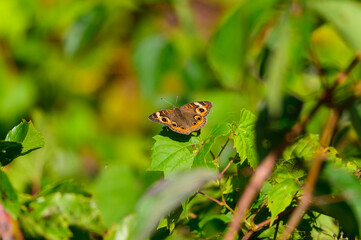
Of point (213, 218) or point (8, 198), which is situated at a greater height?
point (8, 198)

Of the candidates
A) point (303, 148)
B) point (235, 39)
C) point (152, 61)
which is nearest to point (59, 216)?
point (303, 148)

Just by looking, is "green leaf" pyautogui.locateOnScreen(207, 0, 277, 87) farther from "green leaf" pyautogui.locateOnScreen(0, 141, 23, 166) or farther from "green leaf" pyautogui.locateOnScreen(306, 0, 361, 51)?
"green leaf" pyautogui.locateOnScreen(0, 141, 23, 166)

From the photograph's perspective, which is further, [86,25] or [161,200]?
[86,25]

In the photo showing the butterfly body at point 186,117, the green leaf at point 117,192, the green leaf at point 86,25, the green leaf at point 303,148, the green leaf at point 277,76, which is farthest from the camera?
the green leaf at point 86,25

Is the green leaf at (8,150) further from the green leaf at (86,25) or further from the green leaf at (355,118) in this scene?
the green leaf at (86,25)

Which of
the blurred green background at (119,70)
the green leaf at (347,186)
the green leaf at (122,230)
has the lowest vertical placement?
the blurred green background at (119,70)

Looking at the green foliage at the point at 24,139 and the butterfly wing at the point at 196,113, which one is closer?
the green foliage at the point at 24,139

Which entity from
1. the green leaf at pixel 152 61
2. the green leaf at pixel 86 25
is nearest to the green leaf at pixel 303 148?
the green leaf at pixel 152 61

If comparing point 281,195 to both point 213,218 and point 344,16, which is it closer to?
point 213,218
